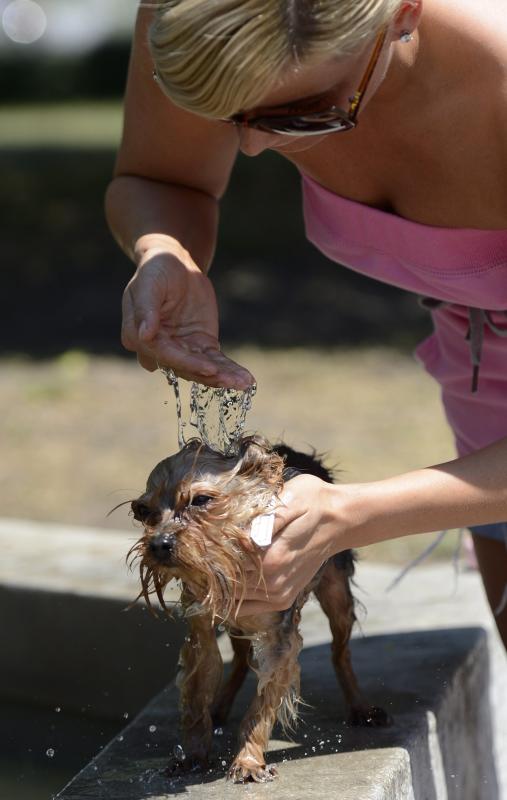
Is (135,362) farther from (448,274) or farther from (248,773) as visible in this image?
(248,773)

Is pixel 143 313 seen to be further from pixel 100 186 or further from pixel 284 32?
pixel 100 186

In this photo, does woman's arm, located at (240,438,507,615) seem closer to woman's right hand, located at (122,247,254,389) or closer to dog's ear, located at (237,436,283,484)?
dog's ear, located at (237,436,283,484)

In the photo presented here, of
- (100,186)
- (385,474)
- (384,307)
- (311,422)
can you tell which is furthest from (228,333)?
(100,186)

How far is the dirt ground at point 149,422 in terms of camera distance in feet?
24.7

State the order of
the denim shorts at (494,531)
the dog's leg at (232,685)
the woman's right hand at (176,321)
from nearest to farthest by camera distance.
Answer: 1. the woman's right hand at (176,321)
2. the dog's leg at (232,685)
3. the denim shorts at (494,531)

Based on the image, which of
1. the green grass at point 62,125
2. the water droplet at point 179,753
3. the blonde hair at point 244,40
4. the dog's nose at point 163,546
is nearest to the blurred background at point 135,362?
the water droplet at point 179,753

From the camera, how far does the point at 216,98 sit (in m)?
2.36

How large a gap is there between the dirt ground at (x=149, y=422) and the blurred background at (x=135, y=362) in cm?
2

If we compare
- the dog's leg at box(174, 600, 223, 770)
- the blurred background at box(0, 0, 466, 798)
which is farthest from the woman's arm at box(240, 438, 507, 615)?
the blurred background at box(0, 0, 466, 798)

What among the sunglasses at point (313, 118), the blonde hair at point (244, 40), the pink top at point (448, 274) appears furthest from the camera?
the pink top at point (448, 274)

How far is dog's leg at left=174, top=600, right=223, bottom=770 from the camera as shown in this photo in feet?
9.85

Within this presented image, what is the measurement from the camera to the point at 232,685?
3.44 metres

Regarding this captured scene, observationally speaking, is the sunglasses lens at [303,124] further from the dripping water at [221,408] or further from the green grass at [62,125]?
the green grass at [62,125]

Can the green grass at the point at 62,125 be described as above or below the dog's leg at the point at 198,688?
below
